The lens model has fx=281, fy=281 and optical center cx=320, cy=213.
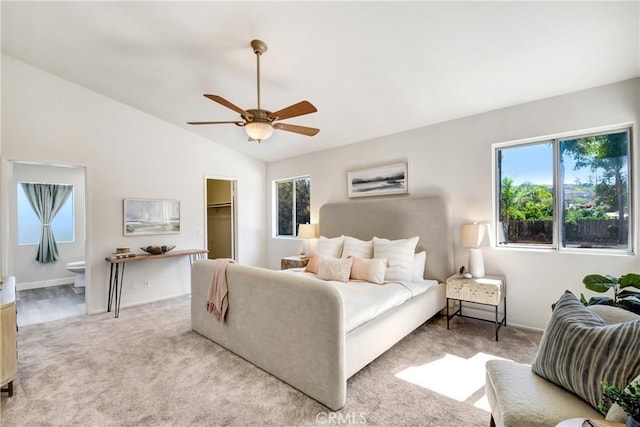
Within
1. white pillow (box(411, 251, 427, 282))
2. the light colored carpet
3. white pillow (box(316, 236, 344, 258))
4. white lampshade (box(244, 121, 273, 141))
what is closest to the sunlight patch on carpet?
the light colored carpet

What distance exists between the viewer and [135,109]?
4359 millimetres

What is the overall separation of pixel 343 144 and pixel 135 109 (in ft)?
10.9

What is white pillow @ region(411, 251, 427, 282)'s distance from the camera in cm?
345

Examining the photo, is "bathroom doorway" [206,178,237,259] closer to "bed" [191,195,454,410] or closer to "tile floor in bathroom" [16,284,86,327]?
"tile floor in bathroom" [16,284,86,327]

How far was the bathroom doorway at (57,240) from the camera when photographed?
485 cm

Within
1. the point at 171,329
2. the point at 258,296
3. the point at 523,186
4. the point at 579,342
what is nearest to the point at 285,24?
the point at 258,296

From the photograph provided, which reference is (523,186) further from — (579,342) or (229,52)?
(229,52)

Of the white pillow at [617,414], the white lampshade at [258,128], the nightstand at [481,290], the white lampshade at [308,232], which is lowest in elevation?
the nightstand at [481,290]

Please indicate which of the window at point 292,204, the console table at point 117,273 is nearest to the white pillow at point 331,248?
the window at point 292,204

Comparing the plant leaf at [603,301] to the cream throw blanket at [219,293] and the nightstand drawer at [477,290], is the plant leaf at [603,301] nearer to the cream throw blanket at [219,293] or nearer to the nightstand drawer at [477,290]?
the nightstand drawer at [477,290]

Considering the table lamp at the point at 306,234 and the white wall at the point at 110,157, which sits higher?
the white wall at the point at 110,157

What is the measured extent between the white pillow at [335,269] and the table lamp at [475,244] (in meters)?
1.37

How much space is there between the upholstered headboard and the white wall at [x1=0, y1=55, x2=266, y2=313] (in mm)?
2464

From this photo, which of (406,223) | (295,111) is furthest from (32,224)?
(406,223)
